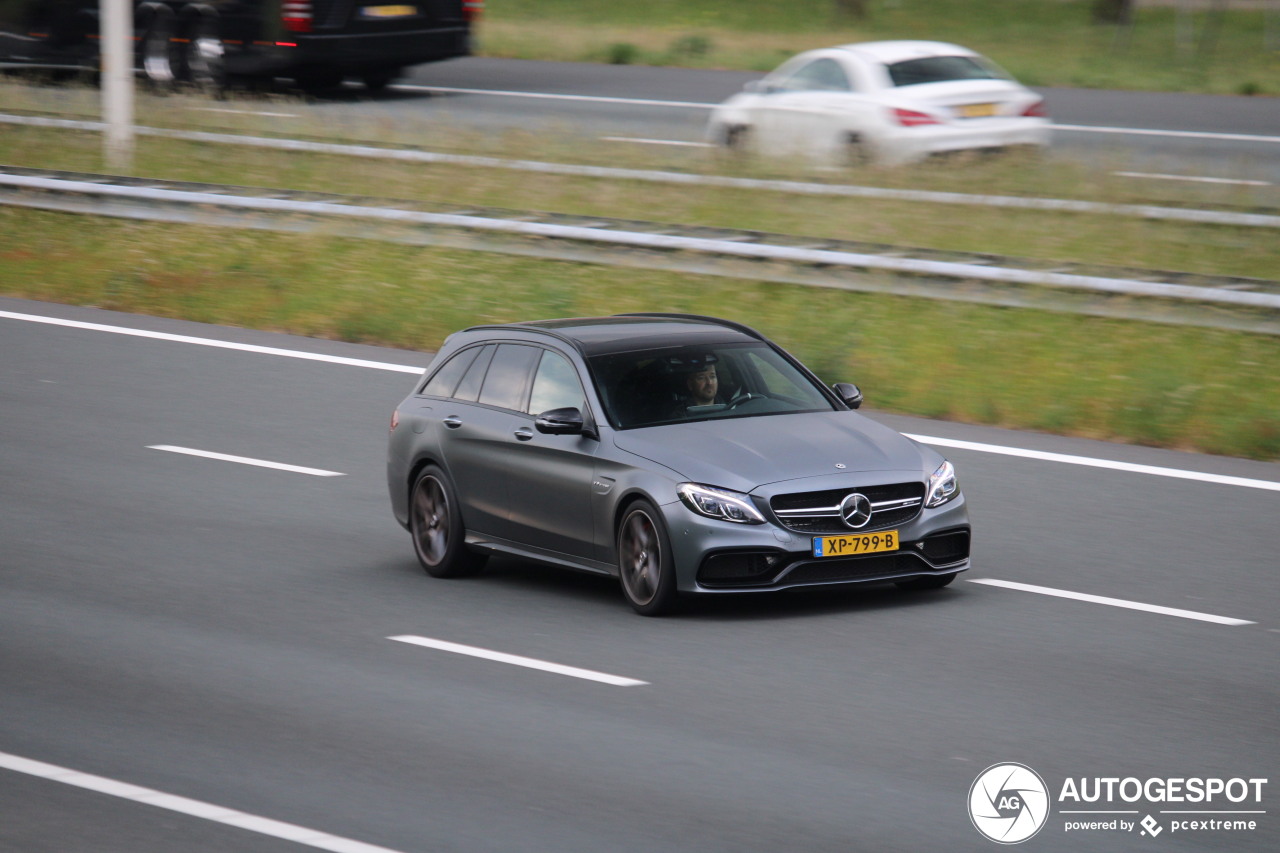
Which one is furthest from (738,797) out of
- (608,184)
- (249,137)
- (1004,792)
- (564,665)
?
(249,137)

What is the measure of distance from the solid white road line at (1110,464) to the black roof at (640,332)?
247 centimetres

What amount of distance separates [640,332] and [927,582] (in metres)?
2.02

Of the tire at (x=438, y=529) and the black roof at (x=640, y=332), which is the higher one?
the black roof at (x=640, y=332)

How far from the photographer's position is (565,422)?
392 inches

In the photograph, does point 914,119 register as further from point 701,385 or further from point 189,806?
point 189,806

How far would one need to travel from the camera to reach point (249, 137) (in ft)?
78.8

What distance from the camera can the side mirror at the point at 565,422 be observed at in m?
9.97

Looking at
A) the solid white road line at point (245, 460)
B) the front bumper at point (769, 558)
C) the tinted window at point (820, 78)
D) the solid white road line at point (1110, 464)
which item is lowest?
the solid white road line at point (245, 460)

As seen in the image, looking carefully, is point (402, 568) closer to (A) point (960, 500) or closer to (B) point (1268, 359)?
(A) point (960, 500)

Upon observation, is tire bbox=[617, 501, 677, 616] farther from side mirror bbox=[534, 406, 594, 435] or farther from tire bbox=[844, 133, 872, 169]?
tire bbox=[844, 133, 872, 169]

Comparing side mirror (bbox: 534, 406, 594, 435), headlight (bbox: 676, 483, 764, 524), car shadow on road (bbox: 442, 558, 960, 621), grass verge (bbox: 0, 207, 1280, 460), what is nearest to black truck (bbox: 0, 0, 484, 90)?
grass verge (bbox: 0, 207, 1280, 460)

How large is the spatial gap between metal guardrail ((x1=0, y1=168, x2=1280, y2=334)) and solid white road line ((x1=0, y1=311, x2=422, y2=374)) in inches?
88.4

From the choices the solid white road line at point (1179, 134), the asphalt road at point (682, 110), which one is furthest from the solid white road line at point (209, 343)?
the solid white road line at point (1179, 134)

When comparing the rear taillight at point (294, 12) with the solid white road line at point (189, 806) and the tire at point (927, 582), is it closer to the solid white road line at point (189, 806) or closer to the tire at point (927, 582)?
the tire at point (927, 582)
